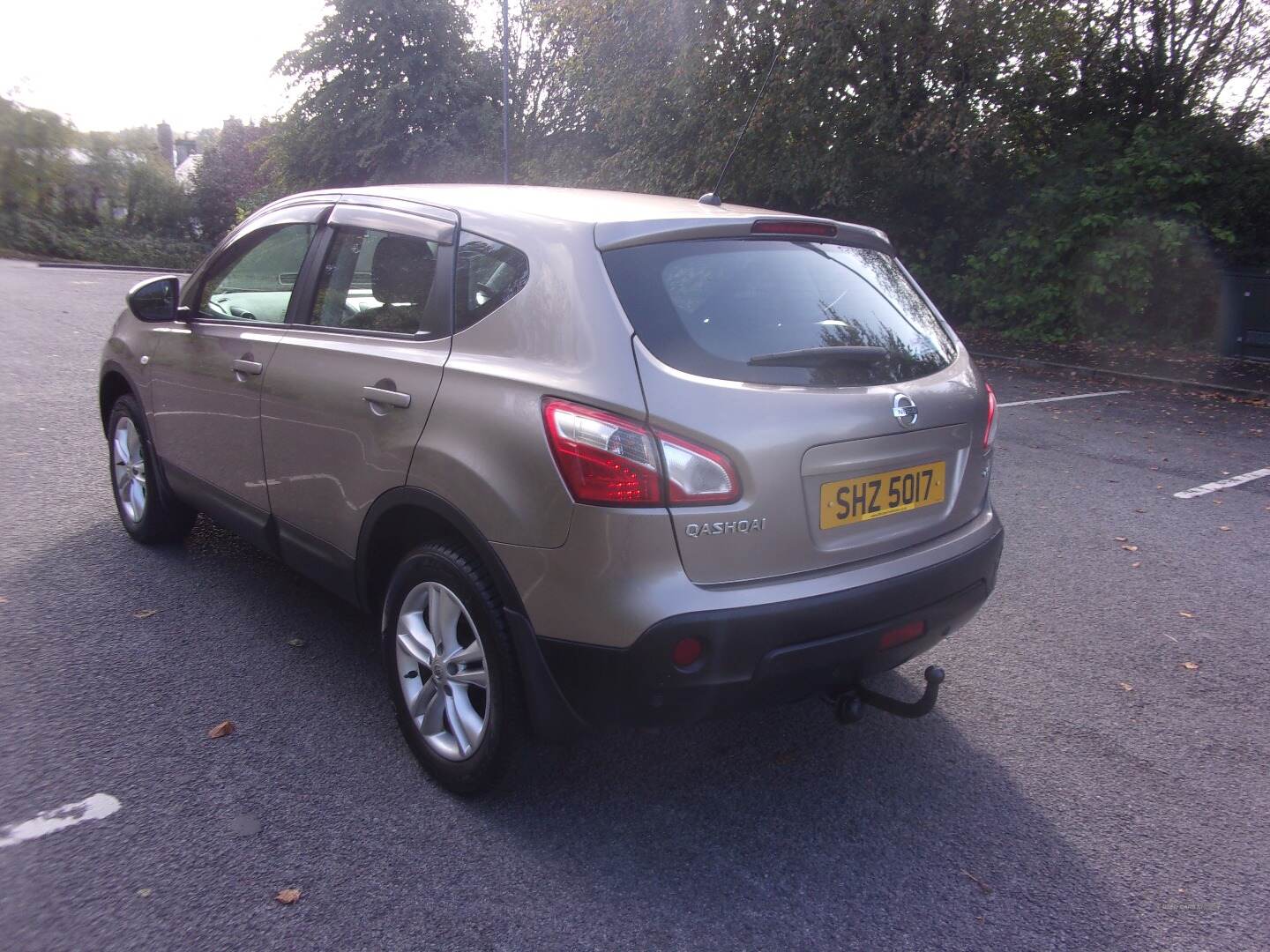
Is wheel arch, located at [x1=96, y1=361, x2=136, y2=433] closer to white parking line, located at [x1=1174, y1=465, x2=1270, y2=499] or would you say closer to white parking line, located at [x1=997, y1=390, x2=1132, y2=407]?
white parking line, located at [x1=1174, y1=465, x2=1270, y2=499]

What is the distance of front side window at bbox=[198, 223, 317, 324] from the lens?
151 inches

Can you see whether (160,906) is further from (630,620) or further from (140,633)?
(140,633)

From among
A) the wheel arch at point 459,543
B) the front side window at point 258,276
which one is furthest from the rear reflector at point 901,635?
the front side window at point 258,276

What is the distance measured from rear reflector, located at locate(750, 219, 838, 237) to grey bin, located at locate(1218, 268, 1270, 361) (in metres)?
12.9

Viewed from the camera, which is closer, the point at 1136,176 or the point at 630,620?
the point at 630,620

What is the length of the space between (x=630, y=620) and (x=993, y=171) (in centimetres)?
1647

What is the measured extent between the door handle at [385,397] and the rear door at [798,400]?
0.77 m

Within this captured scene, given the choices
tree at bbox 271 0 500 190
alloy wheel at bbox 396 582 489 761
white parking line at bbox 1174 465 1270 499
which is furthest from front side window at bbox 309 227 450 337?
tree at bbox 271 0 500 190

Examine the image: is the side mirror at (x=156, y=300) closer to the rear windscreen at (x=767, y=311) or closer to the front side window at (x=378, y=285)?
the front side window at (x=378, y=285)

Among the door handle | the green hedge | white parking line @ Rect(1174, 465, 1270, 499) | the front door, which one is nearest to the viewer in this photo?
the door handle

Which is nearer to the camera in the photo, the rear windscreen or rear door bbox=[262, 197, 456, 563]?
the rear windscreen

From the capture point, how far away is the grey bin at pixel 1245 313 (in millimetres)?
13547

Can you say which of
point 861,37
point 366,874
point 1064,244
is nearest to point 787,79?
point 861,37

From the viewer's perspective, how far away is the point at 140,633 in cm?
399
